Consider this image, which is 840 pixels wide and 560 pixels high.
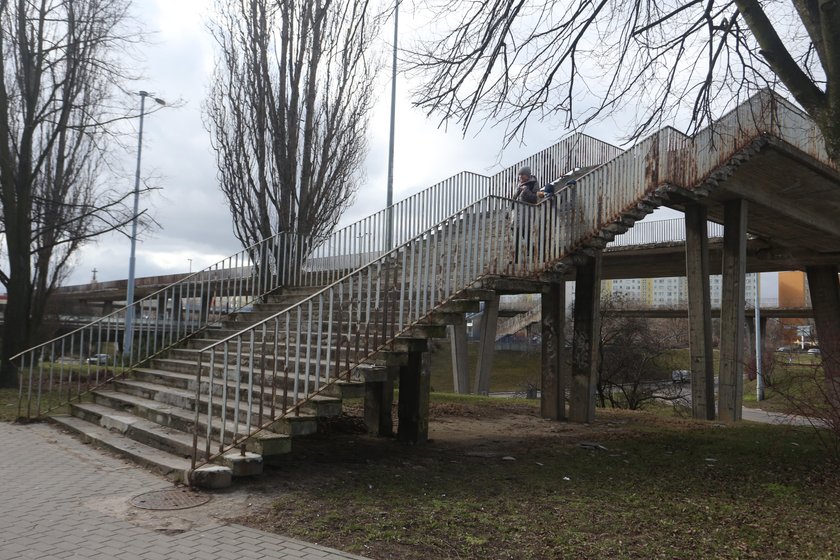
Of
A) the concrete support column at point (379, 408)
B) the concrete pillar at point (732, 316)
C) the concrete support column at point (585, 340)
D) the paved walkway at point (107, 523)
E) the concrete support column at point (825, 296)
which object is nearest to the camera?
the paved walkway at point (107, 523)

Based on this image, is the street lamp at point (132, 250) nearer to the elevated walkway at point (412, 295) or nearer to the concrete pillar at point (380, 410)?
the elevated walkway at point (412, 295)

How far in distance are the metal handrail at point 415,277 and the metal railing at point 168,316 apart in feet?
6.53

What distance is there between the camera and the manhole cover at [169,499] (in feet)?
16.9

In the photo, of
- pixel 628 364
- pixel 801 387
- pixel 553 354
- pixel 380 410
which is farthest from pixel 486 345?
pixel 801 387

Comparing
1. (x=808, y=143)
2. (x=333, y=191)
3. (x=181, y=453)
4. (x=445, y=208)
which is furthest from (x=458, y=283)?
(x=808, y=143)

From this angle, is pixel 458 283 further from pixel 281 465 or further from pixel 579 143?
pixel 579 143

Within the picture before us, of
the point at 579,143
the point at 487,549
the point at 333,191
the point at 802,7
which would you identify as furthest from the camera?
the point at 579,143

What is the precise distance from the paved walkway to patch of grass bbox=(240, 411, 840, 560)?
1.17 feet

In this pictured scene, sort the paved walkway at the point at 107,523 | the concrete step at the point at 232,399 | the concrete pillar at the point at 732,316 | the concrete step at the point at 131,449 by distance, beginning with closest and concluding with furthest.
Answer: the paved walkway at the point at 107,523 → the concrete step at the point at 131,449 → the concrete step at the point at 232,399 → the concrete pillar at the point at 732,316

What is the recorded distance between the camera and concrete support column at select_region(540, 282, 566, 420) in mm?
12156

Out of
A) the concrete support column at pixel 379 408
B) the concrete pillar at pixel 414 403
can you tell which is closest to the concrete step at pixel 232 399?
the concrete pillar at pixel 414 403

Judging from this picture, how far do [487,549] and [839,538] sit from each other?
8.99 feet

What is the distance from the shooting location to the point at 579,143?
16.6 meters

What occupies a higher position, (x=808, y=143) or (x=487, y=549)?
(x=808, y=143)
